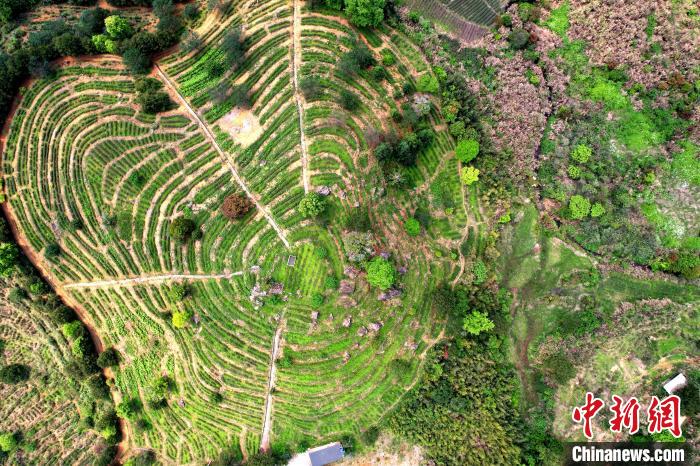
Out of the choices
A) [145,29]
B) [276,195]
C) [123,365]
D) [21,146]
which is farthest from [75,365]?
[145,29]

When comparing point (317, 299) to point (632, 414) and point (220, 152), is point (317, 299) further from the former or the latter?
point (632, 414)

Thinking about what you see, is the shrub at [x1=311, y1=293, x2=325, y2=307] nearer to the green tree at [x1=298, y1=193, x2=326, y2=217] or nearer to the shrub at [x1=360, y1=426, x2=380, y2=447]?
the green tree at [x1=298, y1=193, x2=326, y2=217]

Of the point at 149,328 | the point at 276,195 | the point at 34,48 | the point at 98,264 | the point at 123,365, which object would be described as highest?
the point at 34,48

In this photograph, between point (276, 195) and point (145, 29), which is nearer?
point (276, 195)

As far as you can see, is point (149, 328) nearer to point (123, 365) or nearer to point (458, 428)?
point (123, 365)

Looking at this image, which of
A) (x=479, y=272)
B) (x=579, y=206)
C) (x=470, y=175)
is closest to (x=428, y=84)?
(x=470, y=175)
